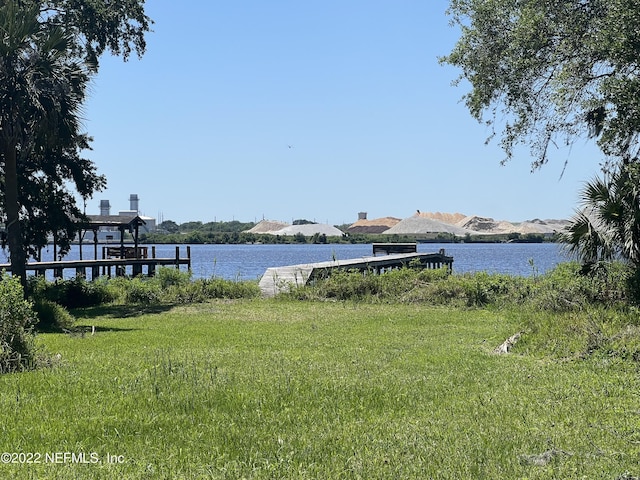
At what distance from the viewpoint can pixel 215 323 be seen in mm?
15312

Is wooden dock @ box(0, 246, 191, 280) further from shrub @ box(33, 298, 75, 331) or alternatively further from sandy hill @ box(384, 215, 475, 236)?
sandy hill @ box(384, 215, 475, 236)

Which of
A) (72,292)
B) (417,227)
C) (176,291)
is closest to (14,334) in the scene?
(72,292)

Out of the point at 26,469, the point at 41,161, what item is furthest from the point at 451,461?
the point at 41,161

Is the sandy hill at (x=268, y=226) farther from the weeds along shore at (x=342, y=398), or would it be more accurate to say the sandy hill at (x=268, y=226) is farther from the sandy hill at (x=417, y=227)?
the weeds along shore at (x=342, y=398)

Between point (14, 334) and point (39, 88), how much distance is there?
29.8ft

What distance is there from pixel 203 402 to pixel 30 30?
13.2 metres

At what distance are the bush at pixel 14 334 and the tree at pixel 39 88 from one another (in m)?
8.03

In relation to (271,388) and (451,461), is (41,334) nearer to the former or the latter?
(271,388)

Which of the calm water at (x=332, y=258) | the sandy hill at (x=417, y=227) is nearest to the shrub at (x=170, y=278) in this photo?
the calm water at (x=332, y=258)

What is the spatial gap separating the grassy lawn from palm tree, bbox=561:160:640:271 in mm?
4401

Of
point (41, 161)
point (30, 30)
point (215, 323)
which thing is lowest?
point (215, 323)

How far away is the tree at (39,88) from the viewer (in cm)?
1606

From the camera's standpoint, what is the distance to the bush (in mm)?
8649

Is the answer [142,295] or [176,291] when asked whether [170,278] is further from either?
[142,295]
